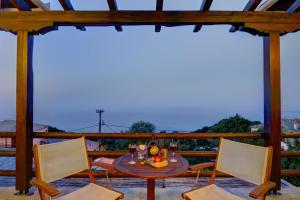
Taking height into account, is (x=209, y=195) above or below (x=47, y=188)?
below

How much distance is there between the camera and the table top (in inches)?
76.7

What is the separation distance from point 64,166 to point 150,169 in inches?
35.5

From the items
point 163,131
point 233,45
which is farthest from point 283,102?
point 233,45

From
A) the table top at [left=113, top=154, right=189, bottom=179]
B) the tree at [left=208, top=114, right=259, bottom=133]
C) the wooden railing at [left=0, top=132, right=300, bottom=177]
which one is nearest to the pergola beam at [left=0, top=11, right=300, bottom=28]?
the wooden railing at [left=0, top=132, right=300, bottom=177]

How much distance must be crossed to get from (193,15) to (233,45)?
23.2 feet

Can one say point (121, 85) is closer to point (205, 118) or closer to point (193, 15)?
point (205, 118)

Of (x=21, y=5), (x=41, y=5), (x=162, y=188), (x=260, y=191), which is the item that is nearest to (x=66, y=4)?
(x=41, y=5)

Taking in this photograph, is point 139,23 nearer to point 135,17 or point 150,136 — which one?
point 135,17

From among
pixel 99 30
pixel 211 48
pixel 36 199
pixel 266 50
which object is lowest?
pixel 36 199

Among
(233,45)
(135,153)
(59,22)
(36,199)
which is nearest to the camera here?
(135,153)

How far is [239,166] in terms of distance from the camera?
2377 mm

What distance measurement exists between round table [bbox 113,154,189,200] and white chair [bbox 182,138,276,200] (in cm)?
21

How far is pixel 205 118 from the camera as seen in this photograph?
11328 mm

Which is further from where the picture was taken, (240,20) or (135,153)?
(240,20)
